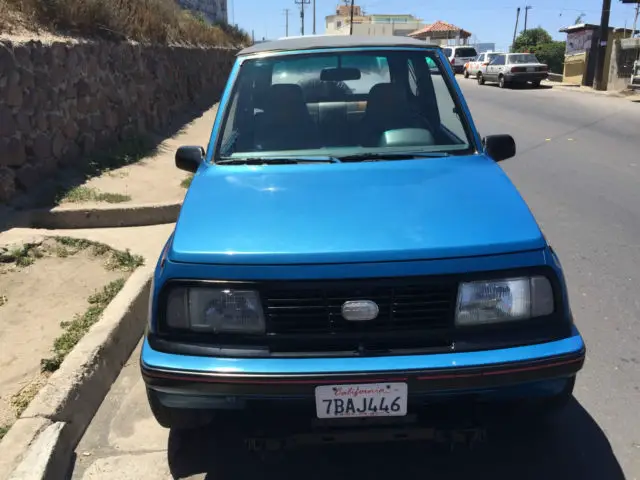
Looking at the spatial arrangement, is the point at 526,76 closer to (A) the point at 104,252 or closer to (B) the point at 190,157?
(A) the point at 104,252

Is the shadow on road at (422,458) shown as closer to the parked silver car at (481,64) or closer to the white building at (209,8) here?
the white building at (209,8)

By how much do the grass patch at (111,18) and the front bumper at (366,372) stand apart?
613 cm

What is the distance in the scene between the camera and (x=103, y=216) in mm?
6113

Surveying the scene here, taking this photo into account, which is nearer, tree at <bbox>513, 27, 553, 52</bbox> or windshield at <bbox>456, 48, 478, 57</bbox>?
windshield at <bbox>456, 48, 478, 57</bbox>

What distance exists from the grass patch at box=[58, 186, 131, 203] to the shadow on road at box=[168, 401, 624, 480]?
4.07 m

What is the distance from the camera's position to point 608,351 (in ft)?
12.2

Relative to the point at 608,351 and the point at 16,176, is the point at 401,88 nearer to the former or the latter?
the point at 608,351

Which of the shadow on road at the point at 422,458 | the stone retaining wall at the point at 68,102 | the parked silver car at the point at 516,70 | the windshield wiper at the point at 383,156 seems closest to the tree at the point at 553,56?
the parked silver car at the point at 516,70

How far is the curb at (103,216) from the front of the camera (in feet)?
19.4

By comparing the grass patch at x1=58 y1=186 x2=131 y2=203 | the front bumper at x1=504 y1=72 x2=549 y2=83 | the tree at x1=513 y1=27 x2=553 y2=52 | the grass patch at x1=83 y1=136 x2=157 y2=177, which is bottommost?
the grass patch at x1=58 y1=186 x2=131 y2=203

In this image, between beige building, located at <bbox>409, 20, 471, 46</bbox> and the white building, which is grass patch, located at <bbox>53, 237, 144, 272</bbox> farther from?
beige building, located at <bbox>409, 20, 471, 46</bbox>

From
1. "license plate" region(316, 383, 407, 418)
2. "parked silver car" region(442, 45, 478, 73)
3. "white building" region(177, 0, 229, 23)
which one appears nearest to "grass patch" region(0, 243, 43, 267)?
"license plate" region(316, 383, 407, 418)

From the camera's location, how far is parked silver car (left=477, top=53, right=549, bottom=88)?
26.5 metres

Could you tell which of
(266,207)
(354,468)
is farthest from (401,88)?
(354,468)
